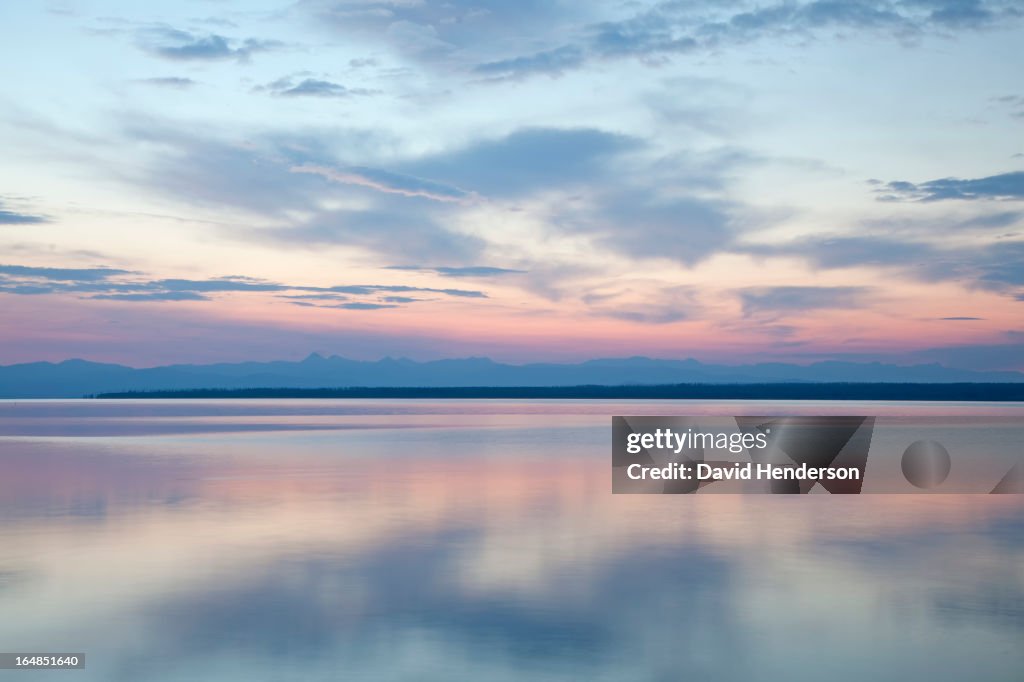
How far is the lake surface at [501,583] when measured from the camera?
9.71 metres

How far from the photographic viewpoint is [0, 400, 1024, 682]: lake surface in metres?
9.71

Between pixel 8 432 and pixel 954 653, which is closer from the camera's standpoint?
pixel 954 653

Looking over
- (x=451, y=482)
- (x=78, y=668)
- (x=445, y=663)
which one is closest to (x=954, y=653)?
(x=445, y=663)

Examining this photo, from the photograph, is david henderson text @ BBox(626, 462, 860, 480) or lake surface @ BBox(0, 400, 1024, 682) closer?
lake surface @ BBox(0, 400, 1024, 682)

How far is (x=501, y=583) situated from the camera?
1316 cm

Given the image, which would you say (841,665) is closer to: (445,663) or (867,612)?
(867,612)

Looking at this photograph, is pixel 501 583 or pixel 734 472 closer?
pixel 501 583

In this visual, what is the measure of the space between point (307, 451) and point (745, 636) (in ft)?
98.2

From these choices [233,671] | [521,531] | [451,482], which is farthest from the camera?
[451,482]

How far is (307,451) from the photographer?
127ft

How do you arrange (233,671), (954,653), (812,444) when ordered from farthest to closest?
(812,444) → (954,653) → (233,671)

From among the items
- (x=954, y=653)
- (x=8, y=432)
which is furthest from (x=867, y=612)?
(x=8, y=432)

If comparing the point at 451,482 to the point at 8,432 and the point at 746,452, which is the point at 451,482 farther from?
the point at 8,432

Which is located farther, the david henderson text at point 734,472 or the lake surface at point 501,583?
the david henderson text at point 734,472
